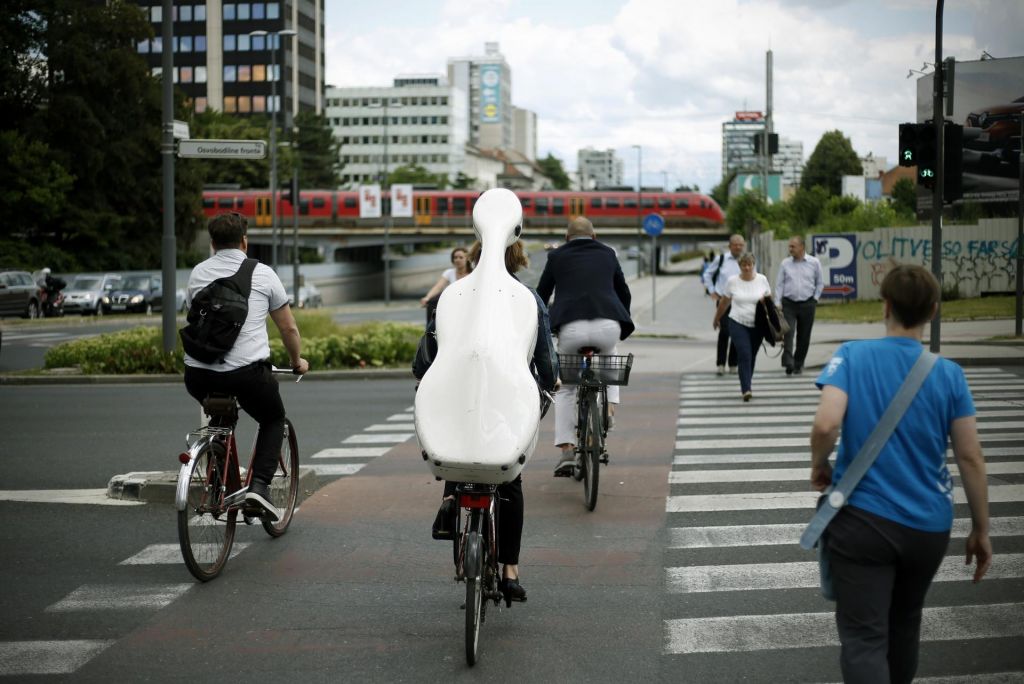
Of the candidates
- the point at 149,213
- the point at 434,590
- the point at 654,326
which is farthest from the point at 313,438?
the point at 149,213

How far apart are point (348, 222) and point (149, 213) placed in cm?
2171

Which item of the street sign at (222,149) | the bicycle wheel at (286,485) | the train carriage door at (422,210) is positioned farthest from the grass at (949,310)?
the train carriage door at (422,210)

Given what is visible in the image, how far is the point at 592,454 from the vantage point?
8.67 m

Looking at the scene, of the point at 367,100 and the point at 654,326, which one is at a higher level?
the point at 367,100

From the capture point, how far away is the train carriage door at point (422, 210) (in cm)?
8706

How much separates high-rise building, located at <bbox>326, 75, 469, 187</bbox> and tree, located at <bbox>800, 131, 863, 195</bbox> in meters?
67.6

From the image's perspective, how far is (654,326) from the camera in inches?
1329

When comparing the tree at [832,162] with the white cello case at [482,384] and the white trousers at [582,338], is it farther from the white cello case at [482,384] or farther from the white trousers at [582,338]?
the white cello case at [482,384]

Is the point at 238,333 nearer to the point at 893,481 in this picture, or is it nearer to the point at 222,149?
the point at 893,481

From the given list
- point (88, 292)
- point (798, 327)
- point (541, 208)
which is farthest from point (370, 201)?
point (798, 327)

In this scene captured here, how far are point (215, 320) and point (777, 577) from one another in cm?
332

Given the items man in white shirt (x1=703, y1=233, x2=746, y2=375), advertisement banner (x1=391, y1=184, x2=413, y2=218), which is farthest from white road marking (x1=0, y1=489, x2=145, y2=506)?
advertisement banner (x1=391, y1=184, x2=413, y2=218)

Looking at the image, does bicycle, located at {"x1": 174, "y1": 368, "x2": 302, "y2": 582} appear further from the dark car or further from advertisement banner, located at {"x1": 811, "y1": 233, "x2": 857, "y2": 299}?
the dark car

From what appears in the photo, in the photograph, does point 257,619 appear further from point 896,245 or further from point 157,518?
point 896,245
